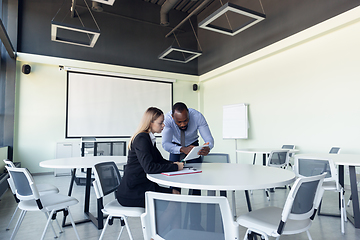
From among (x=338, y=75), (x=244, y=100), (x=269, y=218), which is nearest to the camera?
(x=269, y=218)

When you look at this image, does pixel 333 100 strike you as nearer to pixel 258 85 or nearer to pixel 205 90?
pixel 258 85

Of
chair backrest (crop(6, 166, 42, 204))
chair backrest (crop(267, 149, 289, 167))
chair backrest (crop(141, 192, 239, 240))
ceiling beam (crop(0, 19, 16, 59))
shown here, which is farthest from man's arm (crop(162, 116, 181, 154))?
ceiling beam (crop(0, 19, 16, 59))

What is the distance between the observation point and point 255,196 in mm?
4363

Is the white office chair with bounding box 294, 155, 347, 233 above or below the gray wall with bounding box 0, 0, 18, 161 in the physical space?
below

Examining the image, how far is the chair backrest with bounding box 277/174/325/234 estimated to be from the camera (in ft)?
4.78

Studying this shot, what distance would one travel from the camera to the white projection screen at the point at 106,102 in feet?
24.3

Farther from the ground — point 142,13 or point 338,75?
point 142,13

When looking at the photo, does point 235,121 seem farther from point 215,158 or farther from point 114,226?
point 114,226

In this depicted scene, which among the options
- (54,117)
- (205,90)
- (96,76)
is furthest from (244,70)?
(54,117)

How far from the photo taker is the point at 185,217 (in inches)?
46.3

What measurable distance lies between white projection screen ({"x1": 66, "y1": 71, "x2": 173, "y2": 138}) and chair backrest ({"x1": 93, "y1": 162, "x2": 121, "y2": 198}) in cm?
557

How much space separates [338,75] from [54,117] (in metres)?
7.25

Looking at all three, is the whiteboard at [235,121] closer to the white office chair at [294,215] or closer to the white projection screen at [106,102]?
the white projection screen at [106,102]

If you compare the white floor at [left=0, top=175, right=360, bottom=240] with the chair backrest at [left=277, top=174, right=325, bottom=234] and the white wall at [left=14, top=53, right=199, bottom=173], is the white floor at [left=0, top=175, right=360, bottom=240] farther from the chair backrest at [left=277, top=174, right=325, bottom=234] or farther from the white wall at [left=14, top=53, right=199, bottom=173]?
the white wall at [left=14, top=53, right=199, bottom=173]
